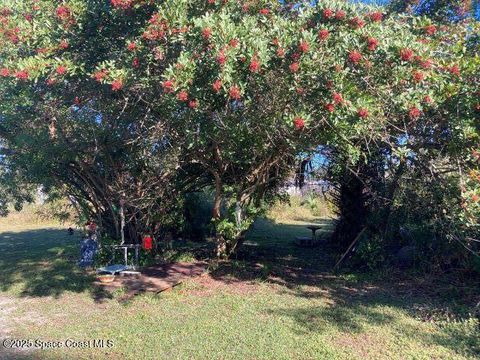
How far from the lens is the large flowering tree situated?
5.94m

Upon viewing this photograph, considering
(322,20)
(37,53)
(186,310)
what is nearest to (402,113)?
(322,20)

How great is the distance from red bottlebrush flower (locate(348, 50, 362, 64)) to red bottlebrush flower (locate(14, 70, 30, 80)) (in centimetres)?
412

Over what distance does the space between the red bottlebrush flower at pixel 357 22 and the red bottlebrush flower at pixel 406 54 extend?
717mm

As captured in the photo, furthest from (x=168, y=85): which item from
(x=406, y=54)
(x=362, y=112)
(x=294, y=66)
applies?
(x=406, y=54)

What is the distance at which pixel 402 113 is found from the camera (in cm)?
695

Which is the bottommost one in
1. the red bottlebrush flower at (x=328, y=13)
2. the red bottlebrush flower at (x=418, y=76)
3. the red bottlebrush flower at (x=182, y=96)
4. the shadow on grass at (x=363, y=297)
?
the shadow on grass at (x=363, y=297)

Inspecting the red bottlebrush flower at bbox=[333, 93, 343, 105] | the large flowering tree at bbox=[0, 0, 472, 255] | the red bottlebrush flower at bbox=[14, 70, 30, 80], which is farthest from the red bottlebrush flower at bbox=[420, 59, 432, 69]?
the red bottlebrush flower at bbox=[14, 70, 30, 80]


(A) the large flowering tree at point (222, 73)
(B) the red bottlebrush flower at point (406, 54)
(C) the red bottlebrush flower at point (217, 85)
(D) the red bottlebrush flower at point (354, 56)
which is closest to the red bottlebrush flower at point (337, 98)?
(A) the large flowering tree at point (222, 73)

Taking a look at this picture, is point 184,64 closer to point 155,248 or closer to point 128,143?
point 128,143

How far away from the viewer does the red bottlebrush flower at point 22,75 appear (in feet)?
20.3

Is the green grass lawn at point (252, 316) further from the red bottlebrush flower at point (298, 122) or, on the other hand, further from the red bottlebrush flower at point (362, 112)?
the red bottlebrush flower at point (362, 112)

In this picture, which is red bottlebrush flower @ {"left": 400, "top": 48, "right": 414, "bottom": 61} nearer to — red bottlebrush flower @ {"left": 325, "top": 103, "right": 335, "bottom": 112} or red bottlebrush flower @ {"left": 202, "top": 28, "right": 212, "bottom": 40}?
red bottlebrush flower @ {"left": 325, "top": 103, "right": 335, "bottom": 112}

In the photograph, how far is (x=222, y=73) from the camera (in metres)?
5.66

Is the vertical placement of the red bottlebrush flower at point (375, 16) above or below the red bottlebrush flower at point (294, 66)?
above
